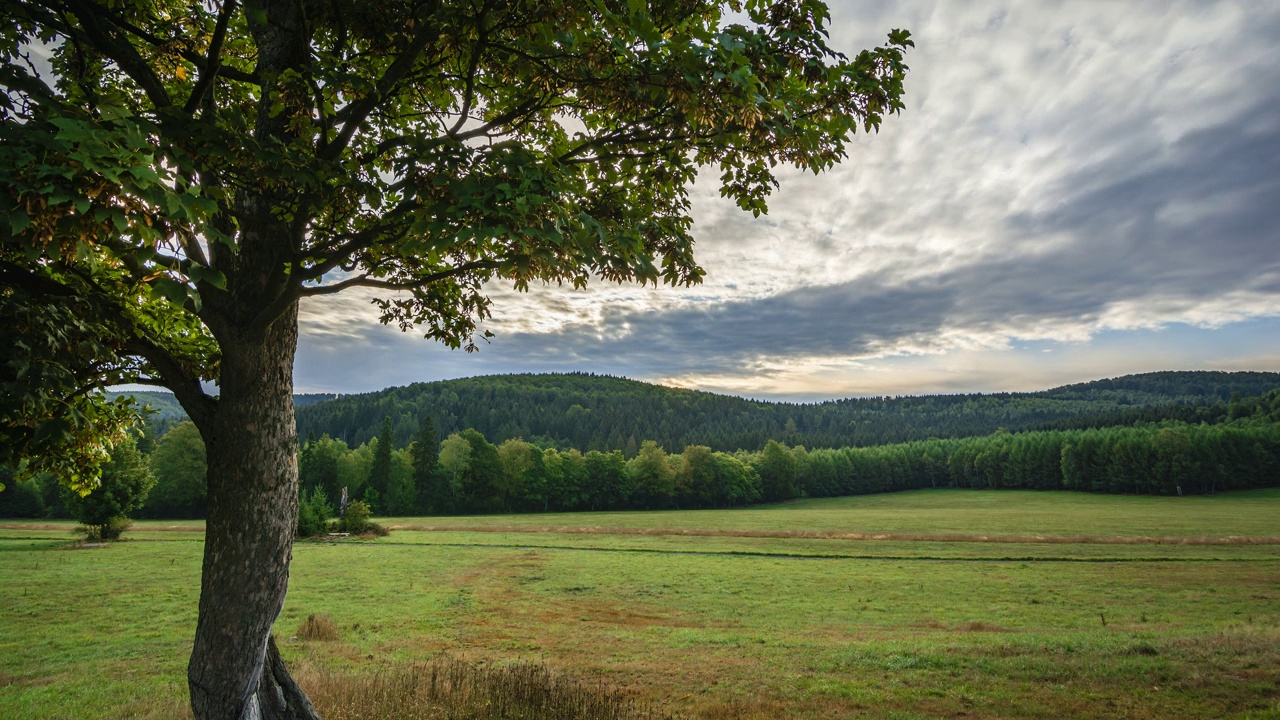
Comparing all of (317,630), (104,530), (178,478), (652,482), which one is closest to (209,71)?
(317,630)

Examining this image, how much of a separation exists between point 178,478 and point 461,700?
90.6 meters

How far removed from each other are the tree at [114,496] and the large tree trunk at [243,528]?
47.7m

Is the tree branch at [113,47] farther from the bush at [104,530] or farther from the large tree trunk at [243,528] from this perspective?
the bush at [104,530]

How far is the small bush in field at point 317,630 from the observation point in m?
17.2

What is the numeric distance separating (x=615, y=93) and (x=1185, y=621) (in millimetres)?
26642

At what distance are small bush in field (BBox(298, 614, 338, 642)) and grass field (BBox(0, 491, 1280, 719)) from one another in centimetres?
72

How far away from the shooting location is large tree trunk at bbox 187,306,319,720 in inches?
215

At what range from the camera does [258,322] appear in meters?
5.49

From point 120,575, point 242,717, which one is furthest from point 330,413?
point 242,717

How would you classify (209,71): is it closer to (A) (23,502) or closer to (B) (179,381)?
(B) (179,381)

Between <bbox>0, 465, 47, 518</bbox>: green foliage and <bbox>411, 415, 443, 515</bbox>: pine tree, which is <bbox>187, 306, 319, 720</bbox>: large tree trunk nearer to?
<bbox>411, 415, 443, 515</bbox>: pine tree

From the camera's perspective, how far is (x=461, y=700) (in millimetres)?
9164

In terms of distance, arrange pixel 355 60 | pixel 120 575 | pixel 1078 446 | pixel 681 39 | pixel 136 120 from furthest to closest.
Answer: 1. pixel 1078 446
2. pixel 120 575
3. pixel 355 60
4. pixel 681 39
5. pixel 136 120

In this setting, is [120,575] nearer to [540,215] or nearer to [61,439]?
[61,439]
